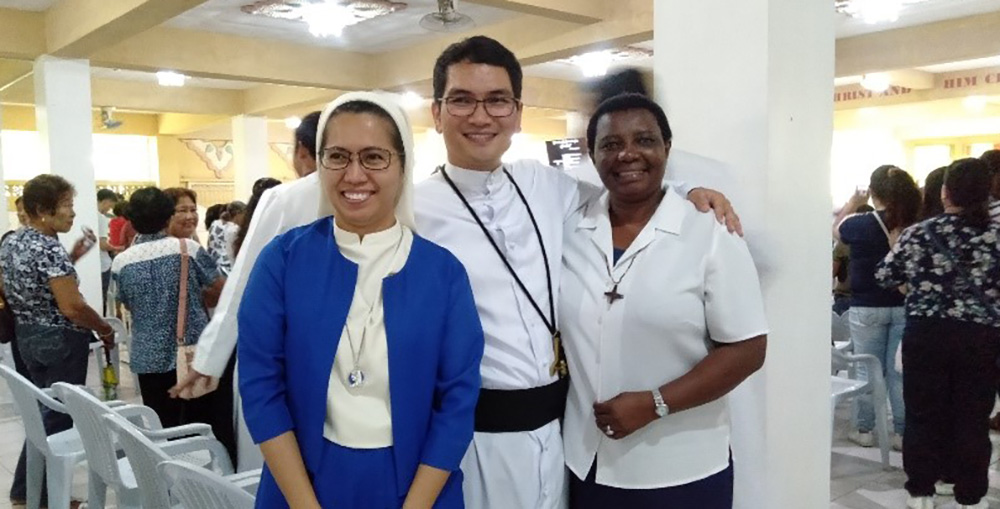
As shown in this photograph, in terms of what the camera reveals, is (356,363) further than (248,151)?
No

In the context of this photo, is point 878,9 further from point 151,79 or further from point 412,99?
point 151,79

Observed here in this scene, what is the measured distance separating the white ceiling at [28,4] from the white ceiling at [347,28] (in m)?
0.96

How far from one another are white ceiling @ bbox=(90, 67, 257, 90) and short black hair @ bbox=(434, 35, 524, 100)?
326 inches

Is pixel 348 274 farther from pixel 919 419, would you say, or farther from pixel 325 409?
pixel 919 419

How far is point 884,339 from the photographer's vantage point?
4.26m

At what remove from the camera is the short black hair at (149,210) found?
10.5 ft

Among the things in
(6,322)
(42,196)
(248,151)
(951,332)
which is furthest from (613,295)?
(248,151)

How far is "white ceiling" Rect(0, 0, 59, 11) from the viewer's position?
5.95 metres

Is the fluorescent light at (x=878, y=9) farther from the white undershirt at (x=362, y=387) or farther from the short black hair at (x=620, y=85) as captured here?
the white undershirt at (x=362, y=387)

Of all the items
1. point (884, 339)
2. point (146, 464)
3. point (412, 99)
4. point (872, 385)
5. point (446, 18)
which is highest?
point (412, 99)

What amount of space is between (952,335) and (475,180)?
256 centimetres

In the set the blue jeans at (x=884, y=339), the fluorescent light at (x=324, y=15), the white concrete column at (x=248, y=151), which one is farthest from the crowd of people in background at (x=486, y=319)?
the white concrete column at (x=248, y=151)

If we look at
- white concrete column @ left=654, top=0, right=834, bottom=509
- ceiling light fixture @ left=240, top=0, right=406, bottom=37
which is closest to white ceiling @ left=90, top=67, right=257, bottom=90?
ceiling light fixture @ left=240, top=0, right=406, bottom=37

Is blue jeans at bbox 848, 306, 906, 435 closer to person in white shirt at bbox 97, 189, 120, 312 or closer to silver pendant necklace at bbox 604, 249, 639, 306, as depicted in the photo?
silver pendant necklace at bbox 604, 249, 639, 306
